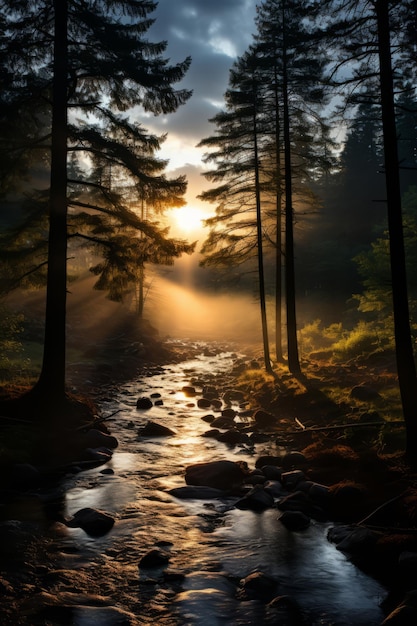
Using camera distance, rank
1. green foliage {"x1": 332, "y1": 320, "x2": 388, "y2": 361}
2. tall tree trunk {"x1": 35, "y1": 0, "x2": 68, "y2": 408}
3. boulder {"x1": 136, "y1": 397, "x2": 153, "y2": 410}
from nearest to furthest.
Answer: tall tree trunk {"x1": 35, "y1": 0, "x2": 68, "y2": 408} → boulder {"x1": 136, "y1": 397, "x2": 153, "y2": 410} → green foliage {"x1": 332, "y1": 320, "x2": 388, "y2": 361}

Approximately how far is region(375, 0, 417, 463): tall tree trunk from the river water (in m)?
3.03

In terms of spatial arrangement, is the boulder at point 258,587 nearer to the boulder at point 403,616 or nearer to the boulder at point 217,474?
the boulder at point 403,616

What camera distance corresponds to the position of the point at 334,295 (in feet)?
174

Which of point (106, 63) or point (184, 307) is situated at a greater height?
point (106, 63)

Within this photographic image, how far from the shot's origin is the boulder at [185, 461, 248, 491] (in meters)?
9.21

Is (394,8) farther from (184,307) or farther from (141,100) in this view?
(184,307)

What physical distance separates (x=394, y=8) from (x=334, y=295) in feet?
150

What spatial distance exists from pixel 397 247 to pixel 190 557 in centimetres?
686

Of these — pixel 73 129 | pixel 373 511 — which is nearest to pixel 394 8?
pixel 73 129

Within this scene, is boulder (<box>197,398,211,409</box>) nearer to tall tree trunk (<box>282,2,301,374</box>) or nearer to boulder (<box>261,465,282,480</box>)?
tall tree trunk (<box>282,2,301,374</box>)

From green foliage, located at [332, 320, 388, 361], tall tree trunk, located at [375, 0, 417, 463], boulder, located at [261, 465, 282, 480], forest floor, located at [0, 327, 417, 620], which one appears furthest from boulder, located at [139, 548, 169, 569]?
green foliage, located at [332, 320, 388, 361]

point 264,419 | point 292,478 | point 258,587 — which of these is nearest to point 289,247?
point 264,419

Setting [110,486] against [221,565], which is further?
[110,486]

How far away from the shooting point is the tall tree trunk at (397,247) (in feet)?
28.8
